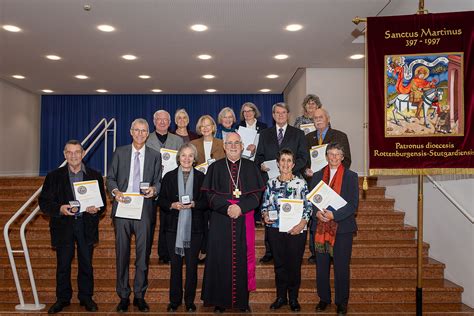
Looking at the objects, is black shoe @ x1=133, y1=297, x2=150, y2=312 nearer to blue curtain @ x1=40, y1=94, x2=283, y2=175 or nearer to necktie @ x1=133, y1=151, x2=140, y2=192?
necktie @ x1=133, y1=151, x2=140, y2=192

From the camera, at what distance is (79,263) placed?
4.41 m

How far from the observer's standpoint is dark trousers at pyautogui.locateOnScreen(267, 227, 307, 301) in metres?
4.25

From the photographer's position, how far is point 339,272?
420 cm

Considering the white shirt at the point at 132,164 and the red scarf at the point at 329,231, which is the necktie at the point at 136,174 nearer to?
the white shirt at the point at 132,164

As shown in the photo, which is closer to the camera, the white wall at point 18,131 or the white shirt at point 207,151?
the white shirt at point 207,151

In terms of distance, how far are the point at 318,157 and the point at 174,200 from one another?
5.76ft

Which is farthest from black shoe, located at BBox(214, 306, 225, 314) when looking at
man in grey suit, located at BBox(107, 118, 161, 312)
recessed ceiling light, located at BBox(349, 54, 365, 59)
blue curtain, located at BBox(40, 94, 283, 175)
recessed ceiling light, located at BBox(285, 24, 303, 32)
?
blue curtain, located at BBox(40, 94, 283, 175)

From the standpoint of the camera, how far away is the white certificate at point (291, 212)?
4.15 m

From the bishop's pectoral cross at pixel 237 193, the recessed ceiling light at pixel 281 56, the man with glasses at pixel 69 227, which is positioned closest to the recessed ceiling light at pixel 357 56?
the recessed ceiling light at pixel 281 56

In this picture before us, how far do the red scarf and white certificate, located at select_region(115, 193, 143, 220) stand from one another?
1.83 meters

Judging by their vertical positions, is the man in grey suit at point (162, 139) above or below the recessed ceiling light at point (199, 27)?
Answer: below

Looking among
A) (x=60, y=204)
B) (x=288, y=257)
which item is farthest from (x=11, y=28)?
(x=288, y=257)

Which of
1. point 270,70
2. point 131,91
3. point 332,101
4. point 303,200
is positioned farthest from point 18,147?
point 303,200

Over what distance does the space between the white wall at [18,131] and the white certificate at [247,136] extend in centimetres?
842
